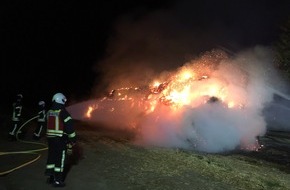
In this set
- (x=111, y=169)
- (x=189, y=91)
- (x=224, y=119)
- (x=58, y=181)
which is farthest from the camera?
(x=189, y=91)

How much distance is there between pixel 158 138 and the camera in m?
16.4

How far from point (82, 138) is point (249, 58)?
11094mm

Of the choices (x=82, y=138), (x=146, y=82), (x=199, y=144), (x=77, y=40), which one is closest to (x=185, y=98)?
(x=199, y=144)

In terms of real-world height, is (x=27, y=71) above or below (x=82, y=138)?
above

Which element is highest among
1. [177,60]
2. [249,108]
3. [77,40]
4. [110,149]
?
[77,40]

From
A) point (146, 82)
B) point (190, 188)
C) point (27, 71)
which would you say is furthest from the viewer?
point (27, 71)

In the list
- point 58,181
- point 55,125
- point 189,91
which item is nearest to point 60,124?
point 55,125

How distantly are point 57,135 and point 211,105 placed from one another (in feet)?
35.8

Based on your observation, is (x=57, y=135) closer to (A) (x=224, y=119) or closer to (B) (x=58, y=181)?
(B) (x=58, y=181)

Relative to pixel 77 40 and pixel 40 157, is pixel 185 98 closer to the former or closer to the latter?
pixel 40 157

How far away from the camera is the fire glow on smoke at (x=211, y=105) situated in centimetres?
1661

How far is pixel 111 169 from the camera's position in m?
10.4

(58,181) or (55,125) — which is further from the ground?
(55,125)

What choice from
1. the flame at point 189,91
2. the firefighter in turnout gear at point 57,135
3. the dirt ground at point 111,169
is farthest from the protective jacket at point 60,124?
the flame at point 189,91
